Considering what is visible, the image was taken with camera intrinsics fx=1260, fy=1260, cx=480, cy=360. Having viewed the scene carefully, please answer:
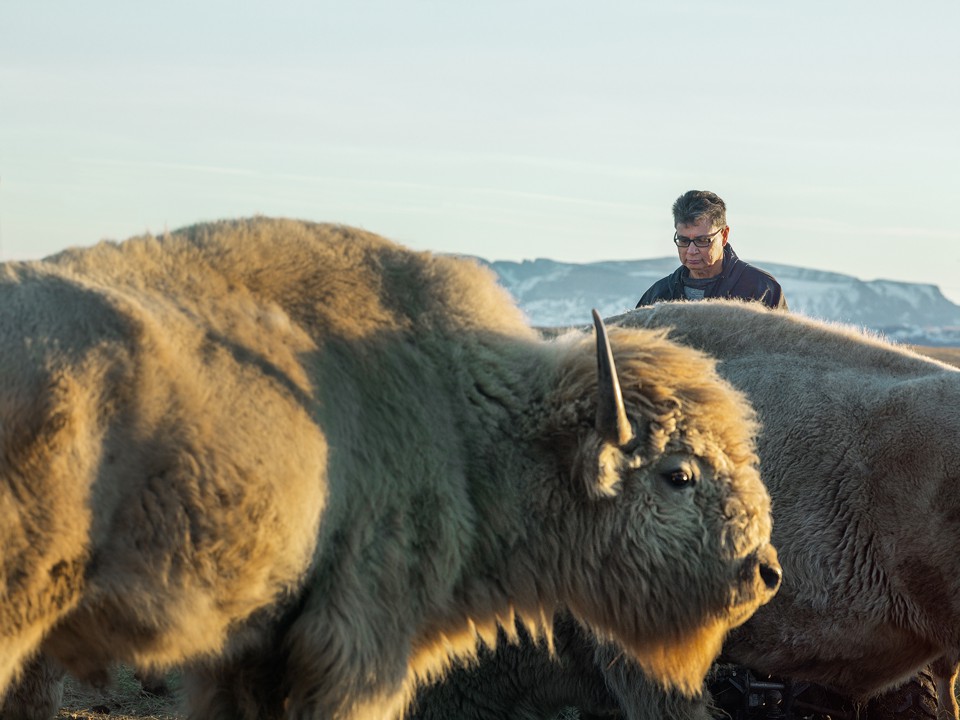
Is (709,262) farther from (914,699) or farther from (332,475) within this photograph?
(332,475)

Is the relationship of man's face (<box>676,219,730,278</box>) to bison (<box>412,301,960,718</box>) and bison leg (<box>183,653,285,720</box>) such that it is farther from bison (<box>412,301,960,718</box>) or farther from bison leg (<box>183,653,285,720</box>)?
bison leg (<box>183,653,285,720</box>)

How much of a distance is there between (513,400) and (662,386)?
0.51m

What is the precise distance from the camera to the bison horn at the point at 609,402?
4.03 metres

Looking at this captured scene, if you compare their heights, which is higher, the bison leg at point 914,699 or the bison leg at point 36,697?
the bison leg at point 36,697

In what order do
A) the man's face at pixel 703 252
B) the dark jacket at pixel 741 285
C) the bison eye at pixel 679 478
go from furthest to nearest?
the dark jacket at pixel 741 285 < the man's face at pixel 703 252 < the bison eye at pixel 679 478

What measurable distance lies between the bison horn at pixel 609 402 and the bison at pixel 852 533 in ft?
5.92

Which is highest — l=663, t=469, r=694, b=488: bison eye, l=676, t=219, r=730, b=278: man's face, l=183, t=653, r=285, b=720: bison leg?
l=676, t=219, r=730, b=278: man's face

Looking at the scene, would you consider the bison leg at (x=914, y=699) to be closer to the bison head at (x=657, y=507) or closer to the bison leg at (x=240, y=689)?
the bison head at (x=657, y=507)

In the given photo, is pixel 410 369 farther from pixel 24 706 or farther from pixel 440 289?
pixel 24 706

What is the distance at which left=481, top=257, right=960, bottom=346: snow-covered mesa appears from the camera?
51875 millimetres

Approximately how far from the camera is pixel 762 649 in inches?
238

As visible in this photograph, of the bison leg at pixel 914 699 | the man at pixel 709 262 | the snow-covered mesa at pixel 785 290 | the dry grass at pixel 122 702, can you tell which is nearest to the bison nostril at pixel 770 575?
the bison leg at pixel 914 699

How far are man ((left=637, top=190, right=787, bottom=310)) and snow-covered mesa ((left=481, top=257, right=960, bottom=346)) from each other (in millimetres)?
38485

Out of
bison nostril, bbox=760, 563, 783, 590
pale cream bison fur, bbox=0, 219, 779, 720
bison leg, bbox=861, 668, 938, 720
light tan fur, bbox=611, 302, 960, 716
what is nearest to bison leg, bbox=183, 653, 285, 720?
pale cream bison fur, bbox=0, 219, 779, 720
